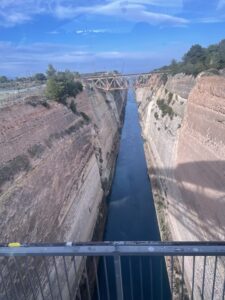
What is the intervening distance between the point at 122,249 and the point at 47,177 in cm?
831

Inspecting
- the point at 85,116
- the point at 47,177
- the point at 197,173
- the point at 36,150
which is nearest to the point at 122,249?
the point at 47,177

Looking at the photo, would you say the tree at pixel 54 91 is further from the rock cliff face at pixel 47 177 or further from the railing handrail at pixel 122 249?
the railing handrail at pixel 122 249

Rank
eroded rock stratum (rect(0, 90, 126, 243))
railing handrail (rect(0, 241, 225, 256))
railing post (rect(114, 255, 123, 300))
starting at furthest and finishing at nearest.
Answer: eroded rock stratum (rect(0, 90, 126, 243)) → railing post (rect(114, 255, 123, 300)) → railing handrail (rect(0, 241, 225, 256))

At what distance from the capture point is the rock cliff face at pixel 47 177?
8.26m

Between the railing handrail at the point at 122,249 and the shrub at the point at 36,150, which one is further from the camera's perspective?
the shrub at the point at 36,150

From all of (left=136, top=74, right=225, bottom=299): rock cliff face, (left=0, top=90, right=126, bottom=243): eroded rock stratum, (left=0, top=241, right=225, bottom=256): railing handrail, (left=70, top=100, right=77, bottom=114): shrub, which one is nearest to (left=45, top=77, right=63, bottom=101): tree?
(left=70, top=100, right=77, bottom=114): shrub

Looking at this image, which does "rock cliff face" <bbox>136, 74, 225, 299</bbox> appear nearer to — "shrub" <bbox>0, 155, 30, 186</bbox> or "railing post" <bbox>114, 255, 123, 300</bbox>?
"shrub" <bbox>0, 155, 30, 186</bbox>

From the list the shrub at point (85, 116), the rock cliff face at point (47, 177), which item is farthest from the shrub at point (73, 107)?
the rock cliff face at point (47, 177)

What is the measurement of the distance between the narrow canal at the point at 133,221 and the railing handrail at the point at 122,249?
5.84 meters

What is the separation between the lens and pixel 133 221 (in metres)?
14.9

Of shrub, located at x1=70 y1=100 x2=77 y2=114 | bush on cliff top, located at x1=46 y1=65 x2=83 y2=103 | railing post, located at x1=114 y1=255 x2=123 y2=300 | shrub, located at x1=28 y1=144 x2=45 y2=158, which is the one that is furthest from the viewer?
shrub, located at x1=70 y1=100 x2=77 y2=114

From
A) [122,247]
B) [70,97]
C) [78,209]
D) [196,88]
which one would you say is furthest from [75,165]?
[122,247]

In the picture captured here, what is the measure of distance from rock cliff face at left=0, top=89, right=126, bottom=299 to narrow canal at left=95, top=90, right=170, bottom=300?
2.99 feet

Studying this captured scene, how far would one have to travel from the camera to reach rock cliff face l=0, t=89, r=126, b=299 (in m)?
8.26
